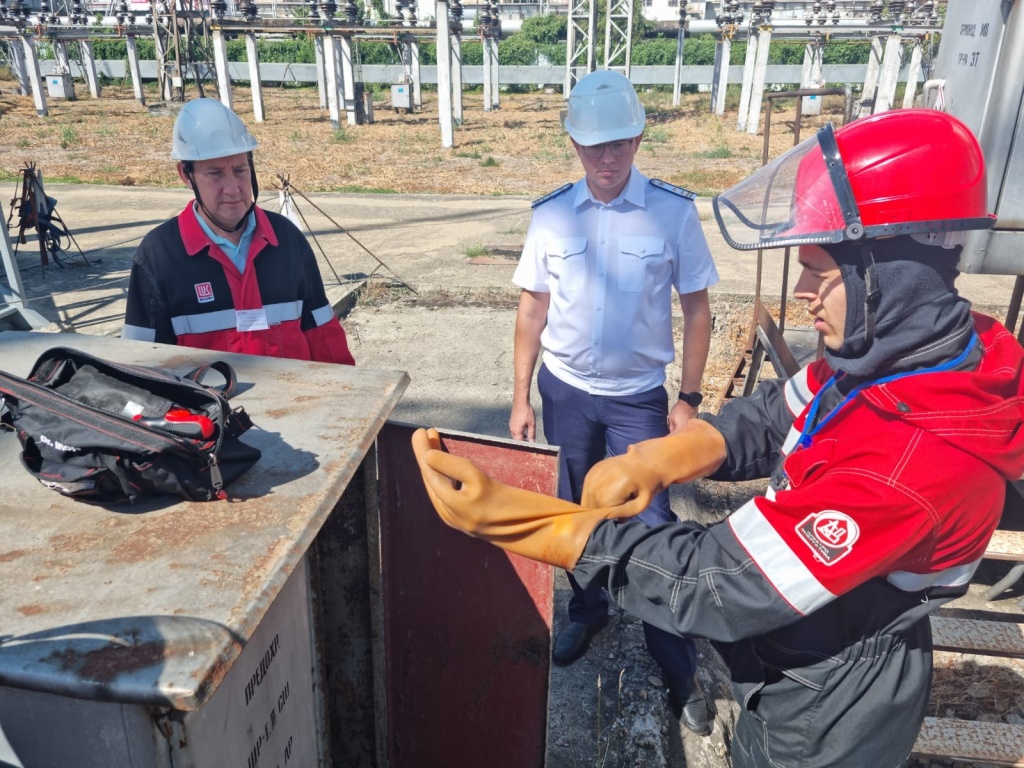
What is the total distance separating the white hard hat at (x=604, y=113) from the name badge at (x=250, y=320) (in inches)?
46.6

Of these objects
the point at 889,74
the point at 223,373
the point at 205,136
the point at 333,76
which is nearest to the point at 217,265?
the point at 205,136

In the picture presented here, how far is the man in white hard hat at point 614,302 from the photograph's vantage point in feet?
8.35

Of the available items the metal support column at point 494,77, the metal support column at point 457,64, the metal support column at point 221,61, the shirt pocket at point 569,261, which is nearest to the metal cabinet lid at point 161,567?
the shirt pocket at point 569,261

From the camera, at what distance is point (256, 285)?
8.09 feet

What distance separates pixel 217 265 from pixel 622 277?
1.32 metres

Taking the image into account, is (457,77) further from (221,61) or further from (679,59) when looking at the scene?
(679,59)

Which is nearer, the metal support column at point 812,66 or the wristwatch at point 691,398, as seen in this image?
the wristwatch at point 691,398

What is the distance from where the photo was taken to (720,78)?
24.3 meters

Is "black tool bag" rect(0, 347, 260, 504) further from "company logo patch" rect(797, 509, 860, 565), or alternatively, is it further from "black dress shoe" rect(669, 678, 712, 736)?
"black dress shoe" rect(669, 678, 712, 736)

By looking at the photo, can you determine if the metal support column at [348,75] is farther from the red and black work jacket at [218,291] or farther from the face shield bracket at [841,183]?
the face shield bracket at [841,183]

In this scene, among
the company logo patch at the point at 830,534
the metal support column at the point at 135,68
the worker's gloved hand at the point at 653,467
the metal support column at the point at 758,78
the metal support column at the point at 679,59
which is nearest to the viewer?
the company logo patch at the point at 830,534

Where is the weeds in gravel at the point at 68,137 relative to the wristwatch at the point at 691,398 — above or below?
below

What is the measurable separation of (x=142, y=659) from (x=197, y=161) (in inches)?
72.2

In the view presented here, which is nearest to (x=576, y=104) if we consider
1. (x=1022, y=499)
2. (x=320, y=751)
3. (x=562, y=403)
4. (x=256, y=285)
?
(x=562, y=403)
